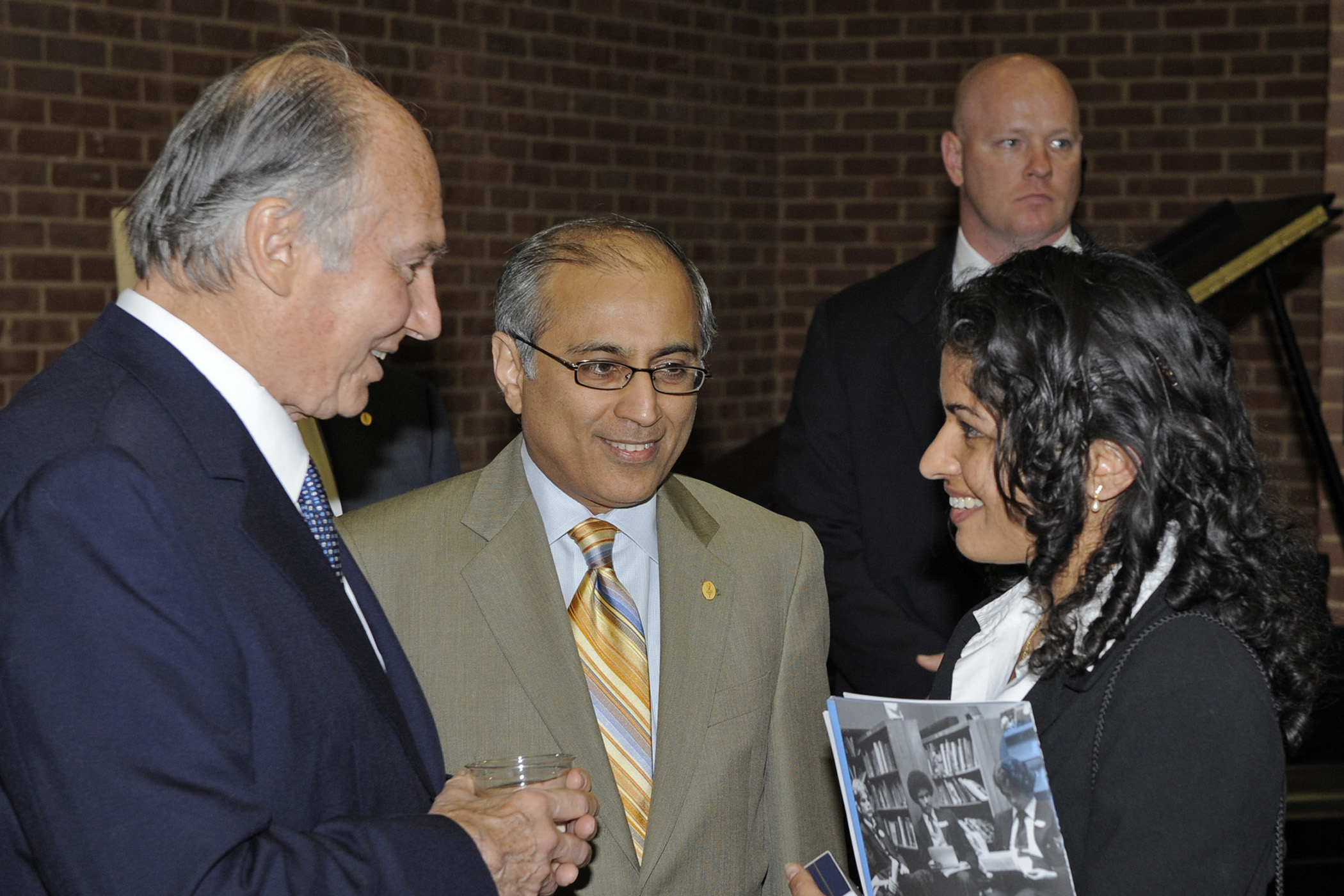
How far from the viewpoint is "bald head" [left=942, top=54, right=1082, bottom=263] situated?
309cm

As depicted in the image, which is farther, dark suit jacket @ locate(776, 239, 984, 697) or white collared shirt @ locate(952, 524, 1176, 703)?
dark suit jacket @ locate(776, 239, 984, 697)

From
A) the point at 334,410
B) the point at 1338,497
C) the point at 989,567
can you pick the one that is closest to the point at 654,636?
the point at 989,567

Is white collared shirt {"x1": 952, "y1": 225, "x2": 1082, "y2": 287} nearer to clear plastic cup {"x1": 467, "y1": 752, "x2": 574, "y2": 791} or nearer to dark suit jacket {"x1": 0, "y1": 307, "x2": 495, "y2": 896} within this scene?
clear plastic cup {"x1": 467, "y1": 752, "x2": 574, "y2": 791}

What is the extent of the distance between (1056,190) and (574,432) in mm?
1623

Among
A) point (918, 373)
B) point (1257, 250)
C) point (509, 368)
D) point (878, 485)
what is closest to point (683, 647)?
point (509, 368)

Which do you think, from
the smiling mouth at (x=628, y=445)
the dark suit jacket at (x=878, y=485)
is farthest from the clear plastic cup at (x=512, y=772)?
the dark suit jacket at (x=878, y=485)

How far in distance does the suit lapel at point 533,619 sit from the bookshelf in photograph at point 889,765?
1.64ft

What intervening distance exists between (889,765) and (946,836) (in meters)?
0.10

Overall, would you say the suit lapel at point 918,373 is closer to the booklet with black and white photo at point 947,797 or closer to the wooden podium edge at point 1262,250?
the wooden podium edge at point 1262,250

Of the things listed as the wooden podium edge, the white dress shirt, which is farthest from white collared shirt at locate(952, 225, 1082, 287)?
the white dress shirt

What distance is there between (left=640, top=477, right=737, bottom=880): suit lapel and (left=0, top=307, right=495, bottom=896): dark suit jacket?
56 cm

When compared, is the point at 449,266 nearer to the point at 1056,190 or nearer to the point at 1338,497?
the point at 1056,190

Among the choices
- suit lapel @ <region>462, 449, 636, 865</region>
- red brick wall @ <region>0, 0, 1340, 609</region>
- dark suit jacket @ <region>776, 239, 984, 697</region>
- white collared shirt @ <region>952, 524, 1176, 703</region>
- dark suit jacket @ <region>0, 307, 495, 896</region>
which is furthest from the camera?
red brick wall @ <region>0, 0, 1340, 609</region>

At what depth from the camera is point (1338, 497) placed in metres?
3.86
